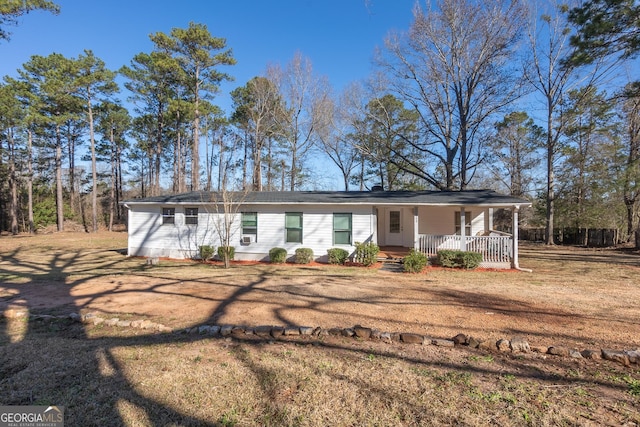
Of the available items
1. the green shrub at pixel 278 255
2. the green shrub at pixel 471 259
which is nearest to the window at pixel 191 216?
the green shrub at pixel 278 255

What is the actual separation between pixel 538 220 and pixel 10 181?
43.9m

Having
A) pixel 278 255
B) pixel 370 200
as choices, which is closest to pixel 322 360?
pixel 278 255

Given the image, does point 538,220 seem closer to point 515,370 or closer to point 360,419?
point 515,370

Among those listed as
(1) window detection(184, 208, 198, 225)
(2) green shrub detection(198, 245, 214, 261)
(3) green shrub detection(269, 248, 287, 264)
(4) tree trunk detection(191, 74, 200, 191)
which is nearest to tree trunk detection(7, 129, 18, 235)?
(4) tree trunk detection(191, 74, 200, 191)

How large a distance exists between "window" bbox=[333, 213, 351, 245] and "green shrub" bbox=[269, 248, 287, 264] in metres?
2.06

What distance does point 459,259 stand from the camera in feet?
35.5

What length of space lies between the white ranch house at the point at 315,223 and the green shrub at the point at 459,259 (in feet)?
1.87

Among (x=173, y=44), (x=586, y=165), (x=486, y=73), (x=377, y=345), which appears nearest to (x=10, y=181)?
(x=173, y=44)

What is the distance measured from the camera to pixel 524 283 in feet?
27.1

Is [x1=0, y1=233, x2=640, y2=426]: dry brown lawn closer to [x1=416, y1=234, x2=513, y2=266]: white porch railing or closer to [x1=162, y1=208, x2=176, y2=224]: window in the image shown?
[x1=416, y1=234, x2=513, y2=266]: white porch railing

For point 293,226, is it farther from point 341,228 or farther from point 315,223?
point 341,228

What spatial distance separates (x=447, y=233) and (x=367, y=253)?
Answer: 16.1 feet

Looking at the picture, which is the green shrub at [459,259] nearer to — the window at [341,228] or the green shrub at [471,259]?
the green shrub at [471,259]

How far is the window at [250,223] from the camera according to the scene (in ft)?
42.9
